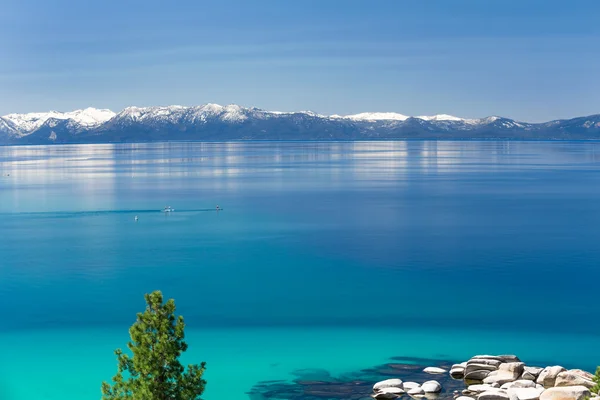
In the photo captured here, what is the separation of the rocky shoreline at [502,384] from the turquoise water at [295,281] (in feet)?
13.2

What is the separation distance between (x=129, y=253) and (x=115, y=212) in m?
25.6

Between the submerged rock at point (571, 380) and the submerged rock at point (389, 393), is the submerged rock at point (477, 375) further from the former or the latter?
the submerged rock at point (389, 393)

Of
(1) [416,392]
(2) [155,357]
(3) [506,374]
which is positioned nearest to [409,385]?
(1) [416,392]

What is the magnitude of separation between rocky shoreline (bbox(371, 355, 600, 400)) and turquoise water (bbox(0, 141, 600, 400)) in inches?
158

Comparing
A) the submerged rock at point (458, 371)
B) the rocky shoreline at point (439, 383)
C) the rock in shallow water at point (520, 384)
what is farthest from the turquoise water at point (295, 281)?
the rock in shallow water at point (520, 384)

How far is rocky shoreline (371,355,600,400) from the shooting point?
84.6ft

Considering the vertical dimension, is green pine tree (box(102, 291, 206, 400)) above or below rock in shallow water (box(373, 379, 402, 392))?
above

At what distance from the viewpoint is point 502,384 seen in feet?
91.8

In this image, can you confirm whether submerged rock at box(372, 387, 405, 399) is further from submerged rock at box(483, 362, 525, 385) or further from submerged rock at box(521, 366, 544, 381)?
submerged rock at box(521, 366, 544, 381)

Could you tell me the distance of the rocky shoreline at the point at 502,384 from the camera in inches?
1015

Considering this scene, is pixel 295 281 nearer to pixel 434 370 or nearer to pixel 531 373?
pixel 434 370

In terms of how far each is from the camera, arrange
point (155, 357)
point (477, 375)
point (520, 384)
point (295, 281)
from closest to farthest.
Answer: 1. point (155, 357)
2. point (520, 384)
3. point (477, 375)
4. point (295, 281)

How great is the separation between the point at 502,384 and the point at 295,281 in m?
22.6

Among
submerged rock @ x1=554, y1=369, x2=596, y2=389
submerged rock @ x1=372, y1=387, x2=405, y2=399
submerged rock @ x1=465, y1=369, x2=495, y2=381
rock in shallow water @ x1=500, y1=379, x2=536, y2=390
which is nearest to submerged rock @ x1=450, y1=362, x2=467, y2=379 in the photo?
submerged rock @ x1=465, y1=369, x2=495, y2=381
